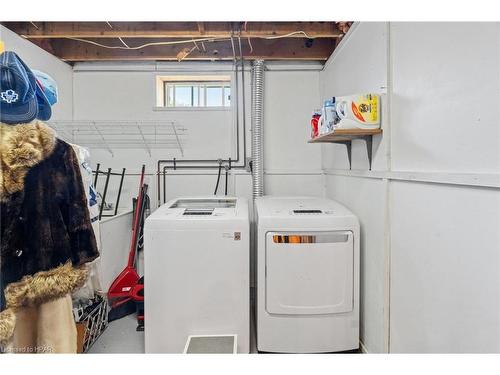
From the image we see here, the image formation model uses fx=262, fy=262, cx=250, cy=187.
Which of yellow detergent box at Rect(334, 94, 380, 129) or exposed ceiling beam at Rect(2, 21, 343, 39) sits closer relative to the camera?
yellow detergent box at Rect(334, 94, 380, 129)

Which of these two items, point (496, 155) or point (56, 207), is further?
point (56, 207)

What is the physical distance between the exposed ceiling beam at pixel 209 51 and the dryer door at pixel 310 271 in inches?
72.6

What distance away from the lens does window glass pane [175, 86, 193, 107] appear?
284 centimetres

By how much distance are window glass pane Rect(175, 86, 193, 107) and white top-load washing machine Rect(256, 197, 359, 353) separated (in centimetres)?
173

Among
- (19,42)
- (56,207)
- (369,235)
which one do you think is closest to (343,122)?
(369,235)

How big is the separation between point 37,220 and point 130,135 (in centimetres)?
166

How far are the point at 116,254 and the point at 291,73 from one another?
8.13 ft

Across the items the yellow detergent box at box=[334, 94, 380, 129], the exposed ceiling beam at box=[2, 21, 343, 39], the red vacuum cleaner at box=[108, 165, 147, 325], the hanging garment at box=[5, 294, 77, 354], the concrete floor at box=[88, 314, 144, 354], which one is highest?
the exposed ceiling beam at box=[2, 21, 343, 39]

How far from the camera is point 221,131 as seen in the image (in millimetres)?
2777

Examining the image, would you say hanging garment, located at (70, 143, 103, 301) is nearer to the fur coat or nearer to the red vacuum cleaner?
the fur coat

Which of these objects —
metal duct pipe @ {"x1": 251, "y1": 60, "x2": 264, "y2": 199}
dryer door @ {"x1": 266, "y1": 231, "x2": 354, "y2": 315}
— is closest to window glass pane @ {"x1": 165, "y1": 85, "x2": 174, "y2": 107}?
metal duct pipe @ {"x1": 251, "y1": 60, "x2": 264, "y2": 199}

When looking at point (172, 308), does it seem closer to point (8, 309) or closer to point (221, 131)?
point (8, 309)

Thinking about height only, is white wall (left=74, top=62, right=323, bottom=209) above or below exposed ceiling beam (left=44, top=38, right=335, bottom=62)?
below

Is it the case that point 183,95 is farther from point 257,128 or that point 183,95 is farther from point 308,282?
point 308,282
